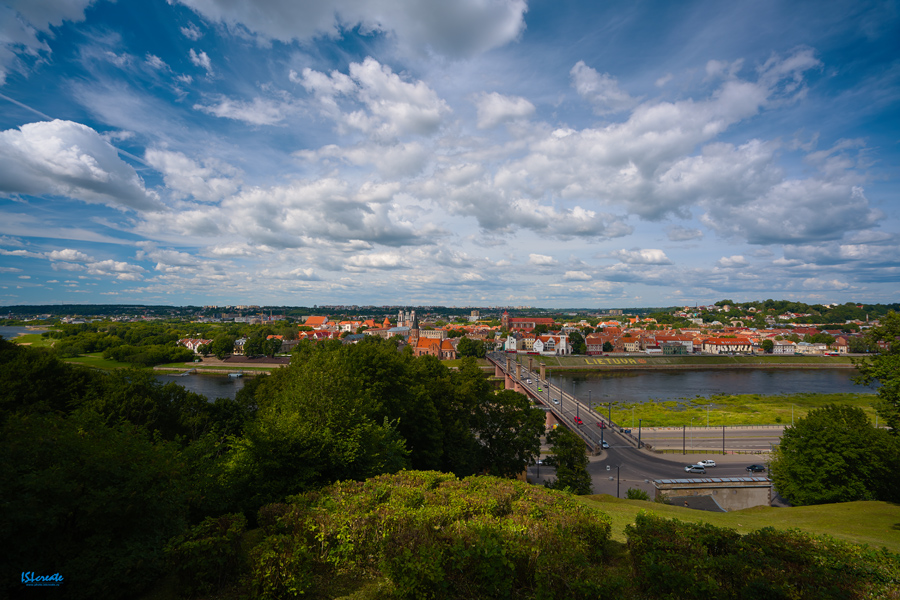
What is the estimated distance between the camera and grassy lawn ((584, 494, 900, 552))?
11172 mm

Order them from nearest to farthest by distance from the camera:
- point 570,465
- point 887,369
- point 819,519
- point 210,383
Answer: point 887,369, point 819,519, point 570,465, point 210,383

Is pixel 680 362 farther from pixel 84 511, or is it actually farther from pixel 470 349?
pixel 84 511

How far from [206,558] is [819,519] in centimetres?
1805

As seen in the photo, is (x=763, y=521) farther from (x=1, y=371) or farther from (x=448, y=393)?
(x=1, y=371)

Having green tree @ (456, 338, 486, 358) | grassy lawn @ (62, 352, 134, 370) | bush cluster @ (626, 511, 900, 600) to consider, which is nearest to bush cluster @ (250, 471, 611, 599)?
bush cluster @ (626, 511, 900, 600)

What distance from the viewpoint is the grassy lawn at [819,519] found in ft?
36.7

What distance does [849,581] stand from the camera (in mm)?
5285

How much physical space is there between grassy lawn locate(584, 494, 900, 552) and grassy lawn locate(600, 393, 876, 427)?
93.2ft

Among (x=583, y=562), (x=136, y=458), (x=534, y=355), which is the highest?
(x=136, y=458)

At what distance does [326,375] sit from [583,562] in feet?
39.3

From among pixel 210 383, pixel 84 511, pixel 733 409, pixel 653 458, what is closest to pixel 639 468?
pixel 653 458

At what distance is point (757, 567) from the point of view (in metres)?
5.54

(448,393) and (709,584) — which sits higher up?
(709,584)

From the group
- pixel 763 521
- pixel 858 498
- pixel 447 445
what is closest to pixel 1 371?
pixel 447 445
